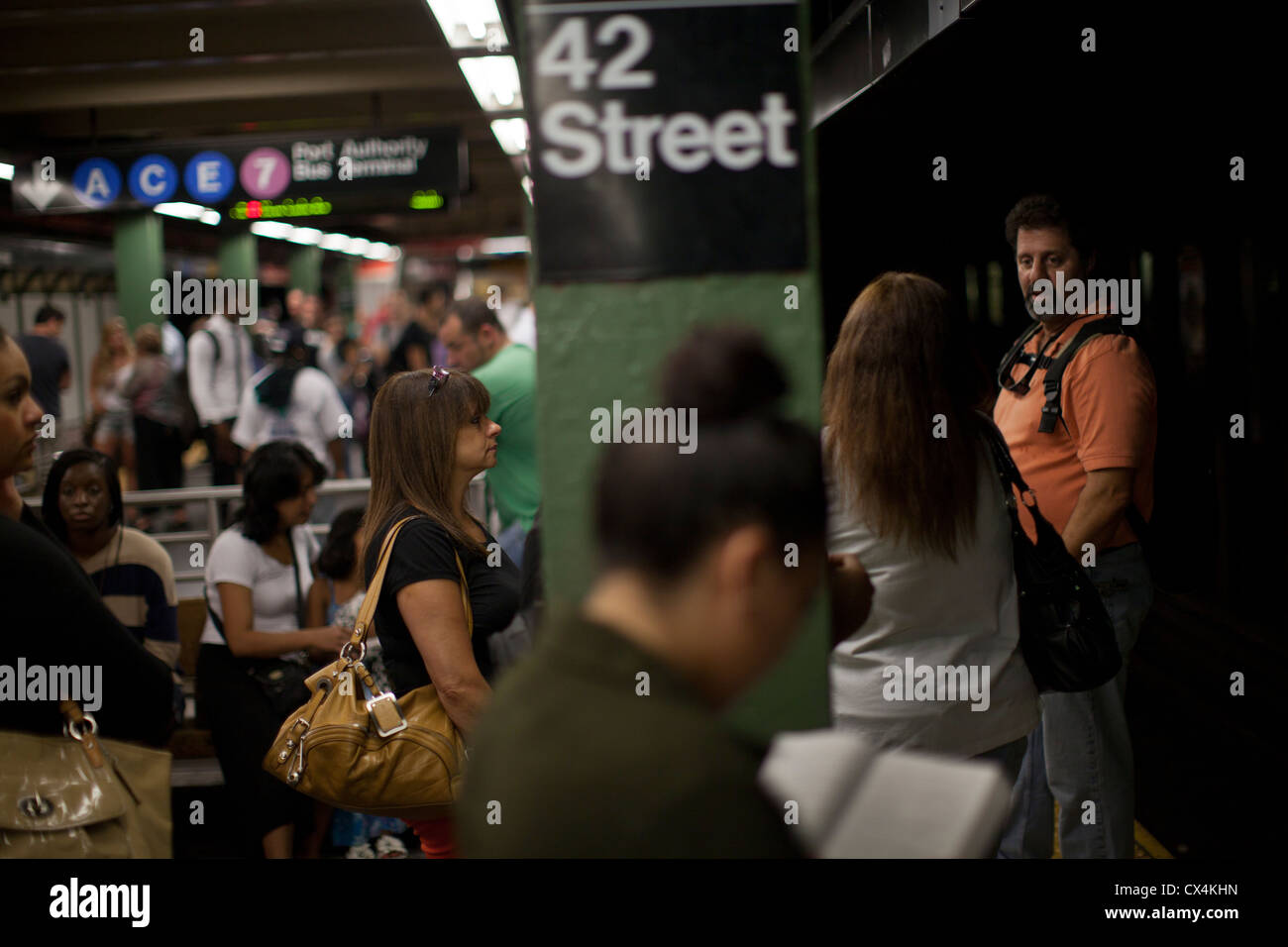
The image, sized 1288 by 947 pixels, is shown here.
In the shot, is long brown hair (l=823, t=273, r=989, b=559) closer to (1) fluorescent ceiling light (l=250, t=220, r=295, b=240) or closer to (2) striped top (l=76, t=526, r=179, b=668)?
(2) striped top (l=76, t=526, r=179, b=668)

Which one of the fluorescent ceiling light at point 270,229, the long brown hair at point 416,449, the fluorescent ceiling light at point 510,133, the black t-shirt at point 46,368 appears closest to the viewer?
the long brown hair at point 416,449


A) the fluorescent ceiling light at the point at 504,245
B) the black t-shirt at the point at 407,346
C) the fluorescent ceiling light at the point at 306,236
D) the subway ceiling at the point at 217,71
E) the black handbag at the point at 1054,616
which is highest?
the fluorescent ceiling light at the point at 504,245

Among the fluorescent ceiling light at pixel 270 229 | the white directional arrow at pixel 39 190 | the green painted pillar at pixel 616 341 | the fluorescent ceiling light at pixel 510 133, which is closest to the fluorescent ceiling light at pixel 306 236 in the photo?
the fluorescent ceiling light at pixel 270 229

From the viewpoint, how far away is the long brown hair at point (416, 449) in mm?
2330

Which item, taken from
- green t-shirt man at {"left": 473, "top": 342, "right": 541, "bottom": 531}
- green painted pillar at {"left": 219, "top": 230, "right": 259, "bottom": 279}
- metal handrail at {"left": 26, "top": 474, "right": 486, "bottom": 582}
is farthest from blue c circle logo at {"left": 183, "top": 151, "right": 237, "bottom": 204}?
green painted pillar at {"left": 219, "top": 230, "right": 259, "bottom": 279}

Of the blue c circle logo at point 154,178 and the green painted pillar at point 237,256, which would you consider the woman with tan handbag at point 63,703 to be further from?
the green painted pillar at point 237,256

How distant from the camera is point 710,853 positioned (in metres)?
1.10

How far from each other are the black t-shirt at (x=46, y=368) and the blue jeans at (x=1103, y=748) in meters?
5.40

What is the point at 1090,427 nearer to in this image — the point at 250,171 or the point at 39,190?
the point at 250,171

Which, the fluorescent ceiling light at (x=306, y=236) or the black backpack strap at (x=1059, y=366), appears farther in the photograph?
the fluorescent ceiling light at (x=306, y=236)

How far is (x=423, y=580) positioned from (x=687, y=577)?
1131 mm
